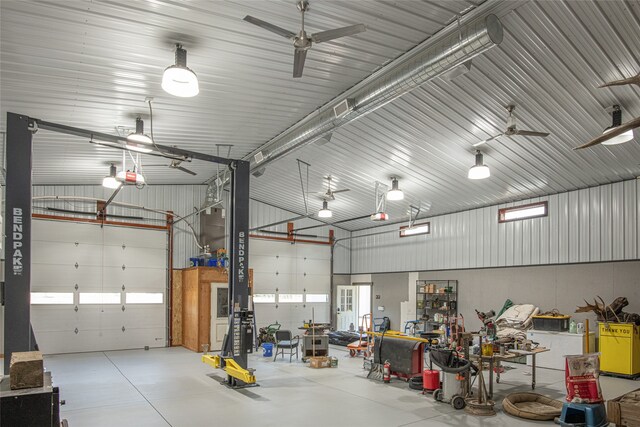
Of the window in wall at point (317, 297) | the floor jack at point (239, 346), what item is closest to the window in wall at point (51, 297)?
the floor jack at point (239, 346)

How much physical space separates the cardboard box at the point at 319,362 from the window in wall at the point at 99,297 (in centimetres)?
639

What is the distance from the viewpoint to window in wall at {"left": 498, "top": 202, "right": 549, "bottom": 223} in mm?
10711

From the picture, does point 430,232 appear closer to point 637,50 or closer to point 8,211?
point 637,50

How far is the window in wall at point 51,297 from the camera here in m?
11.6

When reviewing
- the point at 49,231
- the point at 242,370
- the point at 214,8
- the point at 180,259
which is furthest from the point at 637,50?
the point at 49,231

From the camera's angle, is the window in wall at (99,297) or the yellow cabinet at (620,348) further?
the window in wall at (99,297)

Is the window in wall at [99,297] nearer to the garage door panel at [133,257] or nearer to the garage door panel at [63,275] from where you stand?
the garage door panel at [63,275]

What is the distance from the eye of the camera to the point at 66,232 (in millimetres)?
12156

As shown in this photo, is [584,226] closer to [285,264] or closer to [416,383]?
[416,383]

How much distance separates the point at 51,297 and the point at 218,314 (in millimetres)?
4440

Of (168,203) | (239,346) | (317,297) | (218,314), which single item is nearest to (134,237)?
(168,203)

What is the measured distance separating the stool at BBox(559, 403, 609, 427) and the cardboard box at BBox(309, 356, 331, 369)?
17.2 feet

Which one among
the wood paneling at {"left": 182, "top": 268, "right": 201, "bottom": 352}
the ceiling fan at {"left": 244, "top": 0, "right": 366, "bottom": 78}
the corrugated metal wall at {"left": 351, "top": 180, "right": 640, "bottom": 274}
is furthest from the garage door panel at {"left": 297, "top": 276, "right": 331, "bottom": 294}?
the ceiling fan at {"left": 244, "top": 0, "right": 366, "bottom": 78}

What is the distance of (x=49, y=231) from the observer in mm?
11953
